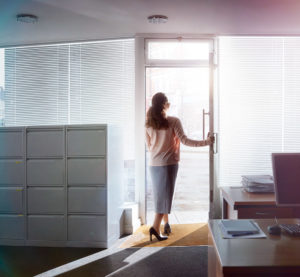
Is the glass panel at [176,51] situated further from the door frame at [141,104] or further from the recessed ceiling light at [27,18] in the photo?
the recessed ceiling light at [27,18]

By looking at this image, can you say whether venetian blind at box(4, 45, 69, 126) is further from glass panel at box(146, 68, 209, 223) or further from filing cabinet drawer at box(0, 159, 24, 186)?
glass panel at box(146, 68, 209, 223)

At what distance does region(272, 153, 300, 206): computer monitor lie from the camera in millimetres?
1871

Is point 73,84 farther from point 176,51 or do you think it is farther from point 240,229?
point 240,229

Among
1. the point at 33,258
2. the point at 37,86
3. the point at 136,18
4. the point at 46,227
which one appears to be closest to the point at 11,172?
the point at 46,227

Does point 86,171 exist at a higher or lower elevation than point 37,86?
lower

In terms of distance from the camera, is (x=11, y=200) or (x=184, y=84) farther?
(x=184, y=84)

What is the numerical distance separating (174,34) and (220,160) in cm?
191

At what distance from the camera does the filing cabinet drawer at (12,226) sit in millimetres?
3723

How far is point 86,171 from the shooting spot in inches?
143

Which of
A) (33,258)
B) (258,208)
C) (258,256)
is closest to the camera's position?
(258,256)

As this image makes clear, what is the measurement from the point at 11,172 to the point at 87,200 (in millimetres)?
984

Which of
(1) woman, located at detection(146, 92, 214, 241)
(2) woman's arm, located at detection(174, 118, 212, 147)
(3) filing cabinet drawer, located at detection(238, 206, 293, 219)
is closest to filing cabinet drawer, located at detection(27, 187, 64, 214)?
(1) woman, located at detection(146, 92, 214, 241)

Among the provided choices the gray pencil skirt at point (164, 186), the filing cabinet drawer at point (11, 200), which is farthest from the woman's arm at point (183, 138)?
the filing cabinet drawer at point (11, 200)

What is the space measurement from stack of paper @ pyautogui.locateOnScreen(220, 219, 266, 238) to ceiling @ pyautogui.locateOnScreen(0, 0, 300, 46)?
92.9 inches
